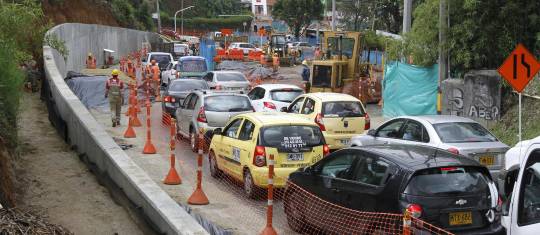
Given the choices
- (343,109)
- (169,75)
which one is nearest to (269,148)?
(343,109)

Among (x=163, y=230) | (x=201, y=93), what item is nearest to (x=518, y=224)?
(x=163, y=230)

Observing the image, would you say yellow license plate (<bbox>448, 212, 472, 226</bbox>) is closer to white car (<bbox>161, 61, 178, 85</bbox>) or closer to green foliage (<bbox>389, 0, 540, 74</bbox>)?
green foliage (<bbox>389, 0, 540, 74</bbox>)

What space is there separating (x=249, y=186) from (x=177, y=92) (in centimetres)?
1146

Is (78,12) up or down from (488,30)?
up

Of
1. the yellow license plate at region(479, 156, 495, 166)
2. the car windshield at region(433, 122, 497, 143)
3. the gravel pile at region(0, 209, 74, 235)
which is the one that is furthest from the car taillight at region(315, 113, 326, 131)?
the gravel pile at region(0, 209, 74, 235)

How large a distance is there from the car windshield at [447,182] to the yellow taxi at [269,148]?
4.10 meters

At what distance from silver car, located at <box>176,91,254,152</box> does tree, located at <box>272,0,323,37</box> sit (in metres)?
60.1

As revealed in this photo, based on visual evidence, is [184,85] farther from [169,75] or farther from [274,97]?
[169,75]

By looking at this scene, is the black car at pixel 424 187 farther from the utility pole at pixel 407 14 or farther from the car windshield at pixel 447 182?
the utility pole at pixel 407 14

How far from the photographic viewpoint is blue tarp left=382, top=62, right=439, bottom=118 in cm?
2152

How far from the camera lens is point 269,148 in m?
12.0

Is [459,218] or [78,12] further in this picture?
A: [78,12]

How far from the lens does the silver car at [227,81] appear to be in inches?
1064

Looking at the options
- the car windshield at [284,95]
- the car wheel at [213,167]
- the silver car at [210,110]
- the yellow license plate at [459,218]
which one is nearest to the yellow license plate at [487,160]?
the yellow license plate at [459,218]
